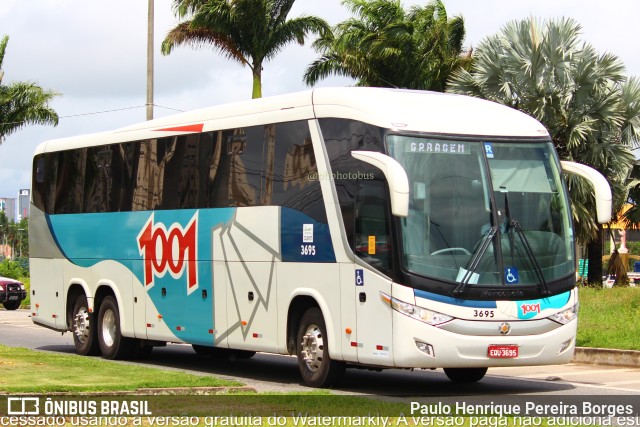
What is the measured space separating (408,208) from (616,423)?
3.66 metres

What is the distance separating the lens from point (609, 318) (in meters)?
22.2

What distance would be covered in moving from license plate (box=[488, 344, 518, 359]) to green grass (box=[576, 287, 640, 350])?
5385 millimetres

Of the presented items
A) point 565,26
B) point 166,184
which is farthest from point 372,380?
point 565,26

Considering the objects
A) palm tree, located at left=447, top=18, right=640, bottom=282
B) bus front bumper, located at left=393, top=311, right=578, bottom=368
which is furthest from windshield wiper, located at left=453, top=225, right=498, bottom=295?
palm tree, located at left=447, top=18, right=640, bottom=282

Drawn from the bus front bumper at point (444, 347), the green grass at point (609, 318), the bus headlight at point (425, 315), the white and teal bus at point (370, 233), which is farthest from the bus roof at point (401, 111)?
the green grass at point (609, 318)

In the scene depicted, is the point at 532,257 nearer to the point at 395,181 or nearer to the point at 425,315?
the point at 425,315

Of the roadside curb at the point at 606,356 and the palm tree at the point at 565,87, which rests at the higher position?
the palm tree at the point at 565,87

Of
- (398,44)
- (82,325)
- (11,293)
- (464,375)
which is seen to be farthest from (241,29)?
(464,375)

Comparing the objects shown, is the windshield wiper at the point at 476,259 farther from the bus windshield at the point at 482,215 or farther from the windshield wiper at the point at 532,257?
the windshield wiper at the point at 532,257

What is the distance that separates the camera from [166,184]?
19.0 meters

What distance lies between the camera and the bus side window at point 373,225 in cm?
1416

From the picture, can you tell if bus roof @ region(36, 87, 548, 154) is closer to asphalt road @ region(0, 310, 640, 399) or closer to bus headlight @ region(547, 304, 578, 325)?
bus headlight @ region(547, 304, 578, 325)

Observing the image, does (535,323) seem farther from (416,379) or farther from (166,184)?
(166,184)

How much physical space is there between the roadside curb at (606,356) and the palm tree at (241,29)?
21130 mm
